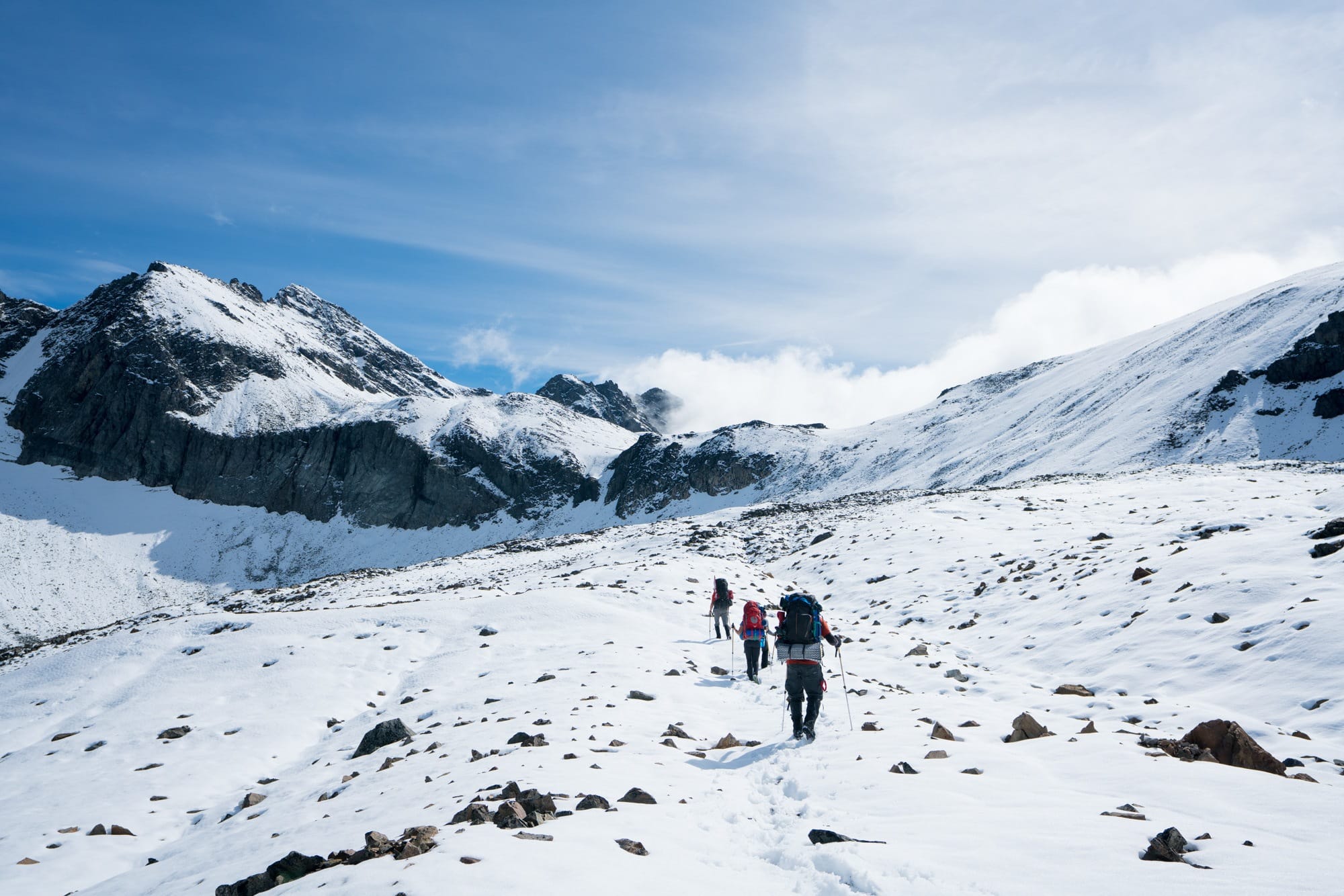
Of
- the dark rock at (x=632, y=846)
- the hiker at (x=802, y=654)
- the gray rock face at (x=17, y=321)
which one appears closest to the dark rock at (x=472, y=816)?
the dark rock at (x=632, y=846)

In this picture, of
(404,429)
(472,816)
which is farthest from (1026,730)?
(404,429)

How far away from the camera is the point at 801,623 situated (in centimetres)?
1140

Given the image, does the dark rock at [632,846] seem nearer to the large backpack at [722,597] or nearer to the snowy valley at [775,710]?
the snowy valley at [775,710]

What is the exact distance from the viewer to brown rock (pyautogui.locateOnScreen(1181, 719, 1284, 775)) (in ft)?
24.9

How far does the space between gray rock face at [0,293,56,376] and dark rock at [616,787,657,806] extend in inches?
6712

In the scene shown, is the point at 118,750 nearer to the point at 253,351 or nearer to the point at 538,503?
the point at 538,503

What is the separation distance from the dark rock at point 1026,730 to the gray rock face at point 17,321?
17326 centimetres

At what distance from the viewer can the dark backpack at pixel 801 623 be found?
1134cm

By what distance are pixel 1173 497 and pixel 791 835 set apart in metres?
28.6

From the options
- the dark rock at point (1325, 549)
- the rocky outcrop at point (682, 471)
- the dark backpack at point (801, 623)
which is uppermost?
the rocky outcrop at point (682, 471)

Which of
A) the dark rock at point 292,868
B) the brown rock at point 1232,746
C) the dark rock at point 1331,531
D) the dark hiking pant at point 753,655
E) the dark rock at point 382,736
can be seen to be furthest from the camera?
the dark hiking pant at point 753,655

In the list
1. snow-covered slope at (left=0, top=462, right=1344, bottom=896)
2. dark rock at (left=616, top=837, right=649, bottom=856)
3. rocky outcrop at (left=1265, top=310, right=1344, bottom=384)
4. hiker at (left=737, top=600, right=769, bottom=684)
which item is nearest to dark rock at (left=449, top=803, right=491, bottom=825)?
snow-covered slope at (left=0, top=462, right=1344, bottom=896)

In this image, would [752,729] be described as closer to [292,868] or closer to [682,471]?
[292,868]

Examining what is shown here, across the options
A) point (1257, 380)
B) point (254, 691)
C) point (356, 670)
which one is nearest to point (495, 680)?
point (356, 670)
